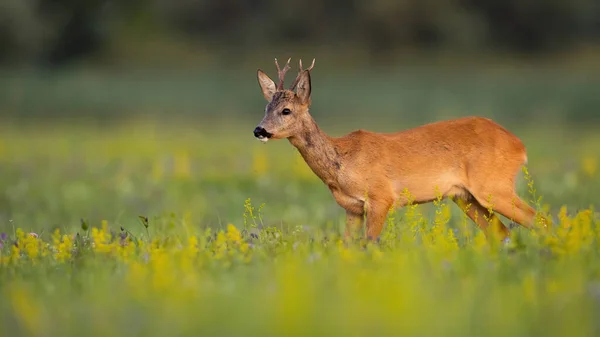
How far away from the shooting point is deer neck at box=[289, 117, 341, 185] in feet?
30.8

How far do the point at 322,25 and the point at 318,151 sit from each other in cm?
3696

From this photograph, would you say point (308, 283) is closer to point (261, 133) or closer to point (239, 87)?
point (261, 133)

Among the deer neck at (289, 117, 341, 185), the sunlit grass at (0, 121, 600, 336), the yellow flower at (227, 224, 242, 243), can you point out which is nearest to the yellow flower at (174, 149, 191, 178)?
the sunlit grass at (0, 121, 600, 336)

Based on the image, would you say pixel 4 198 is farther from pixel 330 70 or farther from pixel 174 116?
pixel 330 70

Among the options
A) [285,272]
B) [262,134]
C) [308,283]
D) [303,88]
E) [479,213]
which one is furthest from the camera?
[479,213]

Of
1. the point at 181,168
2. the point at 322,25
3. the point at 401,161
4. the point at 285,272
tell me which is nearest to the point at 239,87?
the point at 322,25

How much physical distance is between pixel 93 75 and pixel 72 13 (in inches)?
91.2

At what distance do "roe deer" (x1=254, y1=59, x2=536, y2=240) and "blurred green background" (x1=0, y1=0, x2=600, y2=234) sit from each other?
417 cm

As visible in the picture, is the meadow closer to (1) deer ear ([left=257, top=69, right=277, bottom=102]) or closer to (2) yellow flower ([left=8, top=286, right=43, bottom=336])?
(2) yellow flower ([left=8, top=286, right=43, bottom=336])

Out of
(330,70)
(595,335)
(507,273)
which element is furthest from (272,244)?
(330,70)

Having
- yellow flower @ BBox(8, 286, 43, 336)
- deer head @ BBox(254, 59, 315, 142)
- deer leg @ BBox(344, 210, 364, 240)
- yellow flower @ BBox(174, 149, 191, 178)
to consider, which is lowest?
yellow flower @ BBox(8, 286, 43, 336)

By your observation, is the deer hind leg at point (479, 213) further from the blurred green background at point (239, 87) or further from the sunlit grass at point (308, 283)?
the blurred green background at point (239, 87)

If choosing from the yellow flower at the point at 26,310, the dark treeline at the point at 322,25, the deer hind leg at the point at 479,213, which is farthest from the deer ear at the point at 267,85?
the dark treeline at the point at 322,25

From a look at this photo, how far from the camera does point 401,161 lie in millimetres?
9539
